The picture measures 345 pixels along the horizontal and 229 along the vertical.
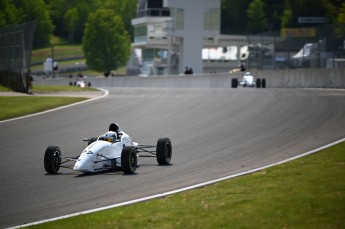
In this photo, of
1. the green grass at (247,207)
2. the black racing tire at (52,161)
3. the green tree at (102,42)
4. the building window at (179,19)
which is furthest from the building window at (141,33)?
the green grass at (247,207)

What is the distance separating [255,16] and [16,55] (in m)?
113

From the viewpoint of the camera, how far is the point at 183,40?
102 m

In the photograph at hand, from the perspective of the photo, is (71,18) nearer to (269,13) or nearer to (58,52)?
(58,52)

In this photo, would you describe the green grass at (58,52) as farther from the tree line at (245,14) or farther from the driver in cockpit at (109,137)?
the driver in cockpit at (109,137)

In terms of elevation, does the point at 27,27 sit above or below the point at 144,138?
above

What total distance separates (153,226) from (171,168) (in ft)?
21.1

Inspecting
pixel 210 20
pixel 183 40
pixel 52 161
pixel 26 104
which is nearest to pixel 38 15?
pixel 210 20

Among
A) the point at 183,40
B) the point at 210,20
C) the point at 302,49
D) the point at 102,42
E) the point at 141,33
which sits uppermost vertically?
the point at 210,20

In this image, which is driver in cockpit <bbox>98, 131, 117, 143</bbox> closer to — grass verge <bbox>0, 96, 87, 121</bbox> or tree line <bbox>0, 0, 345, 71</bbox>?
grass verge <bbox>0, 96, 87, 121</bbox>

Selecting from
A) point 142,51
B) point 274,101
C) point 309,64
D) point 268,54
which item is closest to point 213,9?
point 142,51

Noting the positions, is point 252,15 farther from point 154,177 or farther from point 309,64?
point 154,177

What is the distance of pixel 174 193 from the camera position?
14.3 metres

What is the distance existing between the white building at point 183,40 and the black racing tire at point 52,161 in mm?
71323

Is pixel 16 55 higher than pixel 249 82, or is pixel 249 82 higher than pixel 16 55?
pixel 16 55
